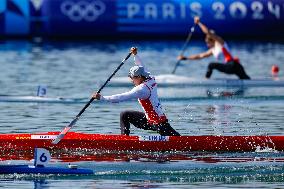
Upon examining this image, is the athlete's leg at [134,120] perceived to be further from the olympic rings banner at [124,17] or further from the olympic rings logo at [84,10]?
the olympic rings logo at [84,10]

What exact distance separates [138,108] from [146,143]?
10.2 m

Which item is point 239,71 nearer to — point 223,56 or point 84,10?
point 223,56

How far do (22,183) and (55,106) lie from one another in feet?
46.2

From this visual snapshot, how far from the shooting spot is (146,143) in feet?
78.0

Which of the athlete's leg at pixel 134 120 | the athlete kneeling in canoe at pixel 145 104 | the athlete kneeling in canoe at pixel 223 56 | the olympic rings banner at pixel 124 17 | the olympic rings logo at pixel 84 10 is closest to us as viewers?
the athlete kneeling in canoe at pixel 145 104

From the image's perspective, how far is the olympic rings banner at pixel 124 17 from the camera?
67875mm

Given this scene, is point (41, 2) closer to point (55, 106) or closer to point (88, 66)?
point (88, 66)

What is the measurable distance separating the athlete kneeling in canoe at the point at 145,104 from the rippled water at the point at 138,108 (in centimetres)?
102

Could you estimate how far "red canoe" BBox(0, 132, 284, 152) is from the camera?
23719 mm

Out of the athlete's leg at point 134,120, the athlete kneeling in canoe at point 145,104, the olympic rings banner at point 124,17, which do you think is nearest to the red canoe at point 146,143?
the athlete kneeling in canoe at point 145,104

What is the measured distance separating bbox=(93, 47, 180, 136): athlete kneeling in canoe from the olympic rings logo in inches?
1743

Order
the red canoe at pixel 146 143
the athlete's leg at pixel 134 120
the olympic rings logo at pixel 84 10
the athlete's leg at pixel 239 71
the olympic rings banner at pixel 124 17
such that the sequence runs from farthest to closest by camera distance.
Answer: the olympic rings logo at pixel 84 10 → the olympic rings banner at pixel 124 17 → the athlete's leg at pixel 239 71 → the athlete's leg at pixel 134 120 → the red canoe at pixel 146 143

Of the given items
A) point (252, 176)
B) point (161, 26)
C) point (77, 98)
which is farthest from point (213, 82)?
point (161, 26)

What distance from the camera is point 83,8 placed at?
68938 mm
